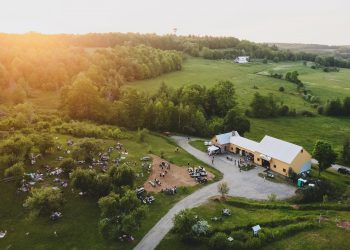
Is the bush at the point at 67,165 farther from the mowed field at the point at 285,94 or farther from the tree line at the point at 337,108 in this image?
the tree line at the point at 337,108

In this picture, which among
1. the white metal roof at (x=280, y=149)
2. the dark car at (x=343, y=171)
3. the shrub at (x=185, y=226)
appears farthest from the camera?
the dark car at (x=343, y=171)

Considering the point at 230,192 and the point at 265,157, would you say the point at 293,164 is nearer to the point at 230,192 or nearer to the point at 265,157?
the point at 265,157

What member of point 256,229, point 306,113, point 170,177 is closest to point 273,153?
point 170,177

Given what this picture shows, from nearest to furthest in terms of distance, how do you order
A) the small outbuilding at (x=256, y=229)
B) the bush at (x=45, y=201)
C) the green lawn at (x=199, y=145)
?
1. the small outbuilding at (x=256, y=229)
2. the bush at (x=45, y=201)
3. the green lawn at (x=199, y=145)

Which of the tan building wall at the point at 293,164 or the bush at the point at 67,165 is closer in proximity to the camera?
the bush at the point at 67,165

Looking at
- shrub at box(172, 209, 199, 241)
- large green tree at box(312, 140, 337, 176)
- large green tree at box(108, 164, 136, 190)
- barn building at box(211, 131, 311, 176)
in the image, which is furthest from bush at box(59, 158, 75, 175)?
large green tree at box(312, 140, 337, 176)

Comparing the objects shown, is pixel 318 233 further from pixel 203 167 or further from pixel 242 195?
pixel 203 167

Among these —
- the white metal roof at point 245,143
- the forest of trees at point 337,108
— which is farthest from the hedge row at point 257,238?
the forest of trees at point 337,108
